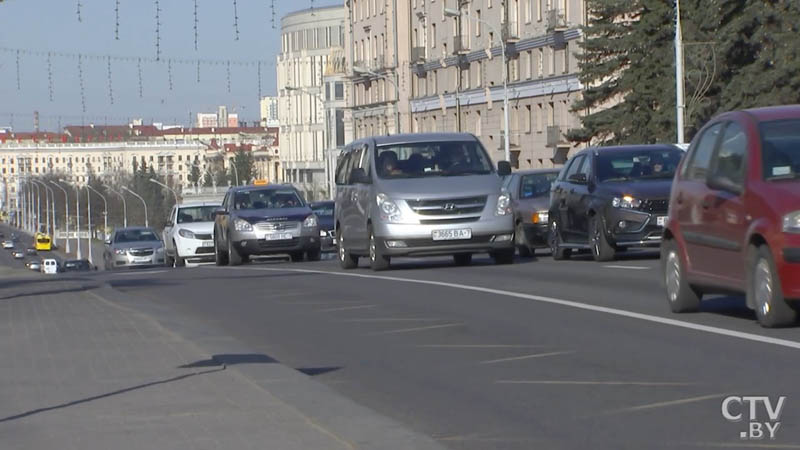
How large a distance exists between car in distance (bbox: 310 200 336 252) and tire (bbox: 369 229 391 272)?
18667 millimetres

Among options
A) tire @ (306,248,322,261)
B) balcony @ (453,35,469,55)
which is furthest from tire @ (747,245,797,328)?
balcony @ (453,35,469,55)

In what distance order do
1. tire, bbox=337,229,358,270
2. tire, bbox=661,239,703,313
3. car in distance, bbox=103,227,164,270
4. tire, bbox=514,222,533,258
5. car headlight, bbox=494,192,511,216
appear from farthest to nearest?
car in distance, bbox=103,227,164,270 → tire, bbox=514,222,533,258 → tire, bbox=337,229,358,270 → car headlight, bbox=494,192,511,216 → tire, bbox=661,239,703,313

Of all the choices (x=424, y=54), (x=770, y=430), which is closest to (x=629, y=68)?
(x=424, y=54)

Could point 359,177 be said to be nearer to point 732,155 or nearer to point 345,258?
point 345,258

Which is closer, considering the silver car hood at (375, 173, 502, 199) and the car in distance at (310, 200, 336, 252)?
the silver car hood at (375, 173, 502, 199)

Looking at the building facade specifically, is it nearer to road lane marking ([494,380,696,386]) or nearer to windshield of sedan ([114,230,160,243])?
windshield of sedan ([114,230,160,243])

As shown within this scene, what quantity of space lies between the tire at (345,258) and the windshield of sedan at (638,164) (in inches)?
170

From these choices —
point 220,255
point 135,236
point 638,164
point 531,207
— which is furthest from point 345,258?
point 135,236

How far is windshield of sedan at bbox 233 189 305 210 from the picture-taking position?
32.0 meters

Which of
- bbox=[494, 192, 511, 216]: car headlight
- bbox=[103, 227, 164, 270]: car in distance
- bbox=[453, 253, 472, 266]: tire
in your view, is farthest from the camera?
bbox=[103, 227, 164, 270]: car in distance

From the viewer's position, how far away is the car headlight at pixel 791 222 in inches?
434

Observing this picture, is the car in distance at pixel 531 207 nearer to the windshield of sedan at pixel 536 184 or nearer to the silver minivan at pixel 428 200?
the windshield of sedan at pixel 536 184

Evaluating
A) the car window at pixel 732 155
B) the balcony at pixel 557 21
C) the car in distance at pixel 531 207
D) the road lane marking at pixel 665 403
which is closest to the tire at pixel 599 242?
the car in distance at pixel 531 207

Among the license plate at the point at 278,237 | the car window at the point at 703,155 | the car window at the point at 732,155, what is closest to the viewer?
the car window at the point at 732,155
